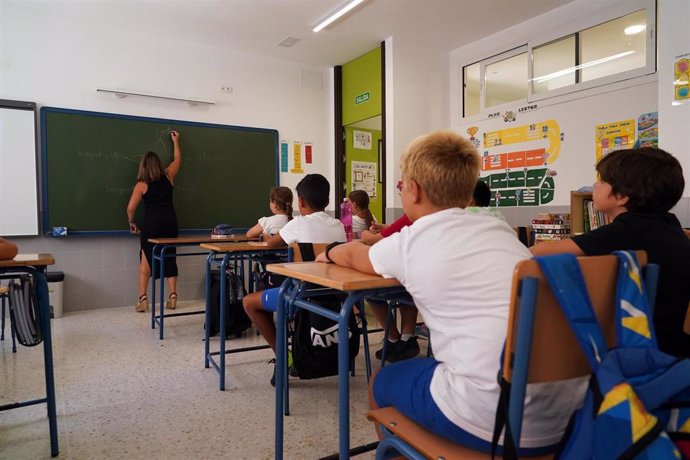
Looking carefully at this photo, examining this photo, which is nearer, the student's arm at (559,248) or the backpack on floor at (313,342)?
the student's arm at (559,248)

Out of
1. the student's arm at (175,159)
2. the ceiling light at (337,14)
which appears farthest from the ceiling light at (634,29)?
the student's arm at (175,159)

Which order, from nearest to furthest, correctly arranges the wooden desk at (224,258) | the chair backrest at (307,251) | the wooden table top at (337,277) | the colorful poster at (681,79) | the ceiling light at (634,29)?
the wooden table top at (337,277)
the chair backrest at (307,251)
the wooden desk at (224,258)
the colorful poster at (681,79)
the ceiling light at (634,29)

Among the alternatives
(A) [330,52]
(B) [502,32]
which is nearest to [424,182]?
(B) [502,32]

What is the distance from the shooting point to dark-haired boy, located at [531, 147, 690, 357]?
1.25 meters

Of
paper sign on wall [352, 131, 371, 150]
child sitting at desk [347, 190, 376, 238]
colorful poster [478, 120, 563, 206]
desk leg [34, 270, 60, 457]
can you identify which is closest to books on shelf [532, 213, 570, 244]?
colorful poster [478, 120, 563, 206]

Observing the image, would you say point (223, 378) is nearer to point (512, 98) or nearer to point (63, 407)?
point (63, 407)

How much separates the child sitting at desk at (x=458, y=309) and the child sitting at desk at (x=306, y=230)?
133 cm

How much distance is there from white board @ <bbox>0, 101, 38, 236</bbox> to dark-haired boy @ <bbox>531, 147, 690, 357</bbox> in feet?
15.0

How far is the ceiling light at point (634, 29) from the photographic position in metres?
3.78

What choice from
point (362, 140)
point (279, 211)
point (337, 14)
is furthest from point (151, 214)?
point (362, 140)

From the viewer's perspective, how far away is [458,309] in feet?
3.24

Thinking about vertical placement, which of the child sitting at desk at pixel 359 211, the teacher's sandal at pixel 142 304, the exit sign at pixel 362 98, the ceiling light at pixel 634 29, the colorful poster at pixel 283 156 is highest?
the ceiling light at pixel 634 29

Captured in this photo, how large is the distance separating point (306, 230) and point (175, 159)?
3041 mm

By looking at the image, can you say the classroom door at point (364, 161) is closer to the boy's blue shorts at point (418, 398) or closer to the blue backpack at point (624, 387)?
the boy's blue shorts at point (418, 398)
